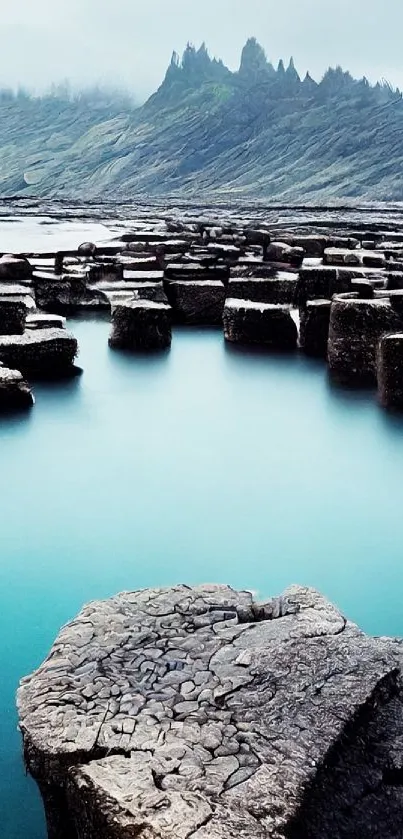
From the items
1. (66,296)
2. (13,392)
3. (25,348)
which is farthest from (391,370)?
(66,296)

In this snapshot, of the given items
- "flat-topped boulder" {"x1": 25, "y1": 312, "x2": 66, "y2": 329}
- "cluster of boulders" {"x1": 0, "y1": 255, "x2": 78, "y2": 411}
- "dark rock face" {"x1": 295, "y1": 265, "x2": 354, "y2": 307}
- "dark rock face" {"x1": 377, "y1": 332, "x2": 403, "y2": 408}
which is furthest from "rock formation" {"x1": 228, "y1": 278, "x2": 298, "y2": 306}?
"dark rock face" {"x1": 377, "y1": 332, "x2": 403, "y2": 408}

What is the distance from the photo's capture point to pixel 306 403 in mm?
5320

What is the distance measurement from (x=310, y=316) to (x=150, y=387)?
5.14 ft

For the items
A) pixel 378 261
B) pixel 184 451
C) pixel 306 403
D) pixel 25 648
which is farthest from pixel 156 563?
pixel 378 261

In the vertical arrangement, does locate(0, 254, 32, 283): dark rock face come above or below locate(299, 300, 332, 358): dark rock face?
above

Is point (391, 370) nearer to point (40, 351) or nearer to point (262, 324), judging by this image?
point (262, 324)

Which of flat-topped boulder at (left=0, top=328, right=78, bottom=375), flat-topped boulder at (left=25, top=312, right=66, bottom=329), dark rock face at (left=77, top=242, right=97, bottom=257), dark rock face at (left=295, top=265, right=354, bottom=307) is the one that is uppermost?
dark rock face at (left=77, top=242, right=97, bottom=257)

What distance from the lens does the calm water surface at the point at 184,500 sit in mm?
2744

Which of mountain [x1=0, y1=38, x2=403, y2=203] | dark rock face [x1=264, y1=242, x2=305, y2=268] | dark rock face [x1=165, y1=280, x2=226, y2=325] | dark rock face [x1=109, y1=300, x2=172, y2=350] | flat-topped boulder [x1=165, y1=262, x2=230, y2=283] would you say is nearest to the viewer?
dark rock face [x1=109, y1=300, x2=172, y2=350]

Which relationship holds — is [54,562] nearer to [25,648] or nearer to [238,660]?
[25,648]

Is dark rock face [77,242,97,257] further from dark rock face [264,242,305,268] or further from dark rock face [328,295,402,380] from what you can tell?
dark rock face [328,295,402,380]

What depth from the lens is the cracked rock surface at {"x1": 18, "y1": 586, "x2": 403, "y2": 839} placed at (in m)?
1.55

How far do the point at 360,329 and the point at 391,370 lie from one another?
2.53 feet

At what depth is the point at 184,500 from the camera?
11.9 feet
